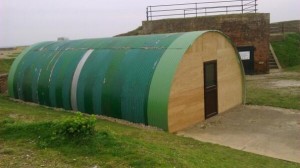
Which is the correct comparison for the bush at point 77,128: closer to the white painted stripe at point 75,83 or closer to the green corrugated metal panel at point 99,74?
the green corrugated metal panel at point 99,74

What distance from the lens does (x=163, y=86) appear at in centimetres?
1061

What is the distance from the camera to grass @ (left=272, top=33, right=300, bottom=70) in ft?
99.8

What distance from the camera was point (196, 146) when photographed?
8773mm

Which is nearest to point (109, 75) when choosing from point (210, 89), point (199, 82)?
point (199, 82)

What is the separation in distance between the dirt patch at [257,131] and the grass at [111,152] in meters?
0.78

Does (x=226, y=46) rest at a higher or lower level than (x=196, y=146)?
higher

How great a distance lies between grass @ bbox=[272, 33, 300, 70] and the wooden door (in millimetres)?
18708

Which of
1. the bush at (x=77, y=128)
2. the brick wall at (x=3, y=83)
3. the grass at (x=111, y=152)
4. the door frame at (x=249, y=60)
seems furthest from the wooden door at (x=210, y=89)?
the door frame at (x=249, y=60)

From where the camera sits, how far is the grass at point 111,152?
6.54 metres

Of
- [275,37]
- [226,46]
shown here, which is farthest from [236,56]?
[275,37]

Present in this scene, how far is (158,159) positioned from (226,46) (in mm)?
8228

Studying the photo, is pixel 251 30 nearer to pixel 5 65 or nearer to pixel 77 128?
pixel 5 65

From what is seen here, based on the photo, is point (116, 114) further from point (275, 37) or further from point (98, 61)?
point (275, 37)

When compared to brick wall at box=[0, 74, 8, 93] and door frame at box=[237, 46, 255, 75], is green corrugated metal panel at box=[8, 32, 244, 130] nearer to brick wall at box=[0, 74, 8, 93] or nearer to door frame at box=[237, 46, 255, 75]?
brick wall at box=[0, 74, 8, 93]
